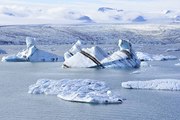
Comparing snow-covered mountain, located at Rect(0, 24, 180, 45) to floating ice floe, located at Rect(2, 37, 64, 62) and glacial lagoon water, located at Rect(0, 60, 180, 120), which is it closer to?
floating ice floe, located at Rect(2, 37, 64, 62)

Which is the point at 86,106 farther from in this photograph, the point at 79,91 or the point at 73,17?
the point at 73,17

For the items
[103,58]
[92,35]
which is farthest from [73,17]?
[103,58]

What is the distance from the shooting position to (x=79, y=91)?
74.2 ft

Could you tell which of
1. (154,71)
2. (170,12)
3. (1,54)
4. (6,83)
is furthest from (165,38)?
(170,12)

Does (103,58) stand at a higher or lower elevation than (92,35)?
higher

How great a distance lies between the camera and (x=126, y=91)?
25.0m

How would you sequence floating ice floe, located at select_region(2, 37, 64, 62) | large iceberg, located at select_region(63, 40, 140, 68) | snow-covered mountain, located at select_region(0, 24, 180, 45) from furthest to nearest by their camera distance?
1. snow-covered mountain, located at select_region(0, 24, 180, 45)
2. floating ice floe, located at select_region(2, 37, 64, 62)
3. large iceberg, located at select_region(63, 40, 140, 68)

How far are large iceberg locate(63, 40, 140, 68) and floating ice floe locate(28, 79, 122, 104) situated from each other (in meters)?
11.9

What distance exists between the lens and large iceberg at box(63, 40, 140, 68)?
36812mm

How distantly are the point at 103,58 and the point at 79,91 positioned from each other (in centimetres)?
1503

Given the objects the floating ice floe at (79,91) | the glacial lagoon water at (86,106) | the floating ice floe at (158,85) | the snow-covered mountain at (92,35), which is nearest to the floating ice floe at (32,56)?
the glacial lagoon water at (86,106)

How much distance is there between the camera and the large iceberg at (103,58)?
36812mm

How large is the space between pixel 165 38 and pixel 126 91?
73522 mm

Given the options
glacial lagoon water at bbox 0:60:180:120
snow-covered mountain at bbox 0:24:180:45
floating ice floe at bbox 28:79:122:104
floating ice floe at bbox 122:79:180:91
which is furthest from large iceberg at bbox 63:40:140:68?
snow-covered mountain at bbox 0:24:180:45
